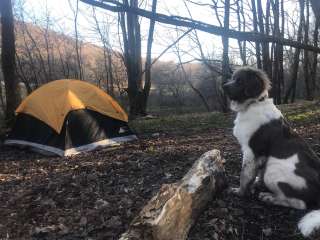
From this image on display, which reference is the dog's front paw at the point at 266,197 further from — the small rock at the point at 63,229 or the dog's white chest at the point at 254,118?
the small rock at the point at 63,229

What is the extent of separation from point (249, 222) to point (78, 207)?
7.51 feet

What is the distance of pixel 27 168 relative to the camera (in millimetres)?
8422

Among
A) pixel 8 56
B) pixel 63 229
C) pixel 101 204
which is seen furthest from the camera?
pixel 8 56

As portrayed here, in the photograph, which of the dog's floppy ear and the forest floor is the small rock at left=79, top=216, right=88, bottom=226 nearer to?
the forest floor

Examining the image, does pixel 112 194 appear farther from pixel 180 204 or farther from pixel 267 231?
pixel 267 231

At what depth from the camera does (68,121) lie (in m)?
9.82

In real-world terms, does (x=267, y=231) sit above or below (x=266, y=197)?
below

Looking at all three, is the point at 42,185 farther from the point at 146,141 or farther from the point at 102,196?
the point at 146,141

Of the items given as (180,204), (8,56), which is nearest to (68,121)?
(8,56)

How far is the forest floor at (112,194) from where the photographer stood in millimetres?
4945

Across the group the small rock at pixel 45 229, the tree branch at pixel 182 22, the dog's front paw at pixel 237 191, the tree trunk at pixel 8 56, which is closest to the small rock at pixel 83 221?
the small rock at pixel 45 229

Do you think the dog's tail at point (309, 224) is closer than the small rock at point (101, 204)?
Yes

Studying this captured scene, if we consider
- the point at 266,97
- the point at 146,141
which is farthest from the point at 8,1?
the point at 266,97

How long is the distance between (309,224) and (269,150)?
1135 millimetres
